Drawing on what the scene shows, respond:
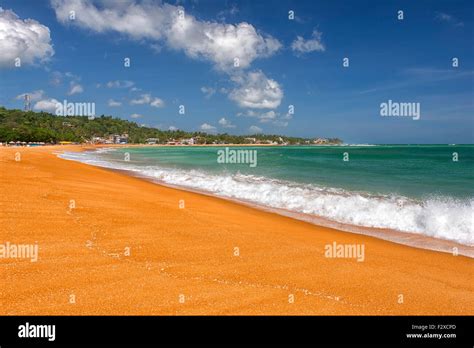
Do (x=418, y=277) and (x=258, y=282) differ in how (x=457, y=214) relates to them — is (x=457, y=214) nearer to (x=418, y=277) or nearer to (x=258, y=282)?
(x=418, y=277)

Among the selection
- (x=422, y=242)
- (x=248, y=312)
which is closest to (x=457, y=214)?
(x=422, y=242)

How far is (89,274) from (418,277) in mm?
6410

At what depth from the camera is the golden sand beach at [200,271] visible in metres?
→ 4.54

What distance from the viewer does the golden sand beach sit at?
4.54 metres

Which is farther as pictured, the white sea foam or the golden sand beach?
the white sea foam

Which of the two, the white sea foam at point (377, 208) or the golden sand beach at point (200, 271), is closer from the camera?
the golden sand beach at point (200, 271)

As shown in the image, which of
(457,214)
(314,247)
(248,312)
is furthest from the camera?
(457,214)

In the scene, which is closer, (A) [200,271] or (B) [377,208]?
(A) [200,271]

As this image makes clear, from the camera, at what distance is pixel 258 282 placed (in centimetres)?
548

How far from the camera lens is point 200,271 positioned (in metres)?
5.80
